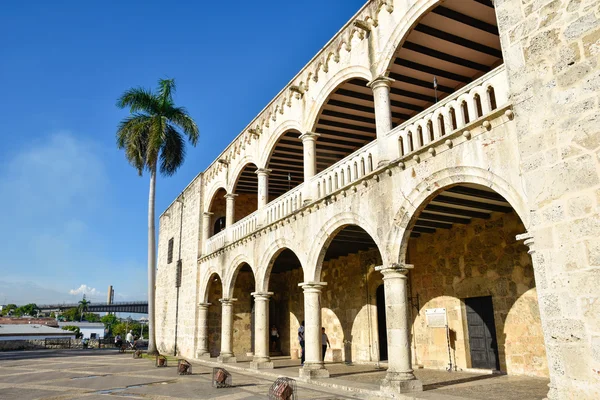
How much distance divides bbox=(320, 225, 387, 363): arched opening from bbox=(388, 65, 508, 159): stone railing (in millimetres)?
3728

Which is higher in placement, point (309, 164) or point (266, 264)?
point (309, 164)

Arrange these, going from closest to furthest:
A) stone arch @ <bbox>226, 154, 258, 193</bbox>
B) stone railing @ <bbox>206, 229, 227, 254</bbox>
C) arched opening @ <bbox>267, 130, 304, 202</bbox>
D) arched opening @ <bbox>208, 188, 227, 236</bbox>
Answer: arched opening @ <bbox>267, 130, 304, 202</bbox> → stone arch @ <bbox>226, 154, 258, 193</bbox> → stone railing @ <bbox>206, 229, 227, 254</bbox> → arched opening @ <bbox>208, 188, 227, 236</bbox>

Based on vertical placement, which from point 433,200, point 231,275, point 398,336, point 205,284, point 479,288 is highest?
point 433,200

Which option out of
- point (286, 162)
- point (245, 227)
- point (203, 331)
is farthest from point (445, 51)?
point (203, 331)

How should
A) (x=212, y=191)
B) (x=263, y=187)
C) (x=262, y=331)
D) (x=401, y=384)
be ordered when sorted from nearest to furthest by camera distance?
(x=401, y=384), (x=262, y=331), (x=263, y=187), (x=212, y=191)

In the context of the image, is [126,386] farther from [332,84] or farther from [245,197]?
[245,197]

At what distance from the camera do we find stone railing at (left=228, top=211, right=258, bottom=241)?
13447 mm

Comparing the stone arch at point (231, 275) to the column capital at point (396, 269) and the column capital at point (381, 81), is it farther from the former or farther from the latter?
the column capital at point (381, 81)

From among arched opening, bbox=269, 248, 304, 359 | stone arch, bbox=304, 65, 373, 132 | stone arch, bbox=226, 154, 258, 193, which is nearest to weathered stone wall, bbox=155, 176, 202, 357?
arched opening, bbox=269, 248, 304, 359

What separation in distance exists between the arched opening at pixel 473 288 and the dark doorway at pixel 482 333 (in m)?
0.02

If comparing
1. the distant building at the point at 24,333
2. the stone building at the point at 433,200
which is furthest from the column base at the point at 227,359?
the distant building at the point at 24,333

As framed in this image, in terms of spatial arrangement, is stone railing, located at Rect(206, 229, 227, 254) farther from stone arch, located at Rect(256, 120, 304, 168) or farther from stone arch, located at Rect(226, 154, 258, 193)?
stone arch, located at Rect(256, 120, 304, 168)

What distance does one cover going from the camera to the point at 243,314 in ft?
59.2

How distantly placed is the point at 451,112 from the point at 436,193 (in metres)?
1.36
